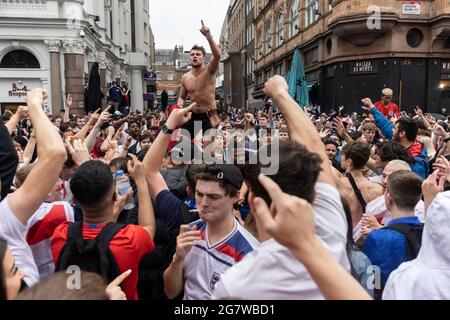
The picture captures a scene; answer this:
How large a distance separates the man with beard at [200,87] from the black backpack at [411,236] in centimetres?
289

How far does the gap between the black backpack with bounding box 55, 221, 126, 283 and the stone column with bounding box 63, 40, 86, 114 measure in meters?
18.3

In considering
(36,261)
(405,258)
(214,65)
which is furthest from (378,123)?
(36,261)

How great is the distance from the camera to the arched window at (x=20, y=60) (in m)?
20.0

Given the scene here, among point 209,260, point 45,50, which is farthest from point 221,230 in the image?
point 45,50

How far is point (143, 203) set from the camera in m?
2.64

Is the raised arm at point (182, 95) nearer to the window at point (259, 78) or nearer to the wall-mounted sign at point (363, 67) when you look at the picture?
the wall-mounted sign at point (363, 67)

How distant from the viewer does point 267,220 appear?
1304mm

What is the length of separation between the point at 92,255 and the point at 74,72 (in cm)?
1871

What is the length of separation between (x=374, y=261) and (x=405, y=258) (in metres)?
0.19

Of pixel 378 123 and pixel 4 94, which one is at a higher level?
pixel 4 94

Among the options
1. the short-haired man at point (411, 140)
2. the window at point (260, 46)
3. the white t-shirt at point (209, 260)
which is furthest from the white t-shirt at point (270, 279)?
the window at point (260, 46)

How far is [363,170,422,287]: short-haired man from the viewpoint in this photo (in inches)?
106

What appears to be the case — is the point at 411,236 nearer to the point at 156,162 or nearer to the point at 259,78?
the point at 156,162
